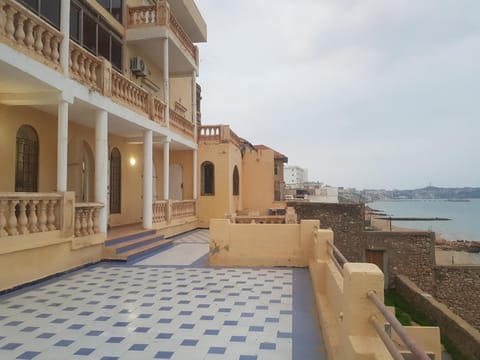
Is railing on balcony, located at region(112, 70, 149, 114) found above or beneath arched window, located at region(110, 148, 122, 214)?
above

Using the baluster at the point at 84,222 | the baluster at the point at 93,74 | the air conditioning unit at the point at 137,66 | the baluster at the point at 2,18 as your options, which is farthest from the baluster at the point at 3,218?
the air conditioning unit at the point at 137,66

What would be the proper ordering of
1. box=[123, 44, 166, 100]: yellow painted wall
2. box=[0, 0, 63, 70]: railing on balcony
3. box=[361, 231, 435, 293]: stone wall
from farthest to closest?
1. box=[361, 231, 435, 293]: stone wall
2. box=[123, 44, 166, 100]: yellow painted wall
3. box=[0, 0, 63, 70]: railing on balcony

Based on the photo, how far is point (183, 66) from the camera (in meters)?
15.1

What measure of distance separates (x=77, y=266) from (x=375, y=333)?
22.2 feet

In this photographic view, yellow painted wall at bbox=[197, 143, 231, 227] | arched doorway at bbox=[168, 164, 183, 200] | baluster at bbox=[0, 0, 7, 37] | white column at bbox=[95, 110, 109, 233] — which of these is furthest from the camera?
arched doorway at bbox=[168, 164, 183, 200]

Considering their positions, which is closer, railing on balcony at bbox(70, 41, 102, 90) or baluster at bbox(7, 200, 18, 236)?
baluster at bbox(7, 200, 18, 236)

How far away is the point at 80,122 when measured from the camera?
10047 mm

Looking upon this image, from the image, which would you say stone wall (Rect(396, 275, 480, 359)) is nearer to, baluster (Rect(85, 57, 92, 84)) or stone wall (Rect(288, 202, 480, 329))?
stone wall (Rect(288, 202, 480, 329))

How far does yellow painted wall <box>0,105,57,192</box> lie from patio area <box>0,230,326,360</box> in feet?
9.36

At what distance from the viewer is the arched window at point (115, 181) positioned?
12109mm

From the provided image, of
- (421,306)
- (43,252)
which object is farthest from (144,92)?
(421,306)

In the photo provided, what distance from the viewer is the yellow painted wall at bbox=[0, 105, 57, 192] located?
302 inches

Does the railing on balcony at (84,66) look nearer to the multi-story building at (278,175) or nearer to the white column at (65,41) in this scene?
the white column at (65,41)

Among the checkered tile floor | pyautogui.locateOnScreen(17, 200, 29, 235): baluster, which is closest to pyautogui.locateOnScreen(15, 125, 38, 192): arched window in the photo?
pyautogui.locateOnScreen(17, 200, 29, 235): baluster
